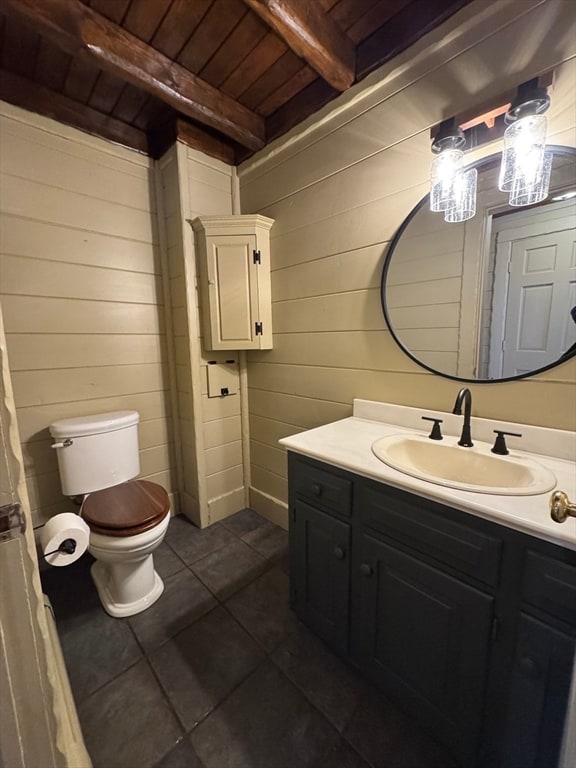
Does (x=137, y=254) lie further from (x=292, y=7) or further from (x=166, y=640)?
(x=166, y=640)

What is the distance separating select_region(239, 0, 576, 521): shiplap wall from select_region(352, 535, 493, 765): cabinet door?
641 mm

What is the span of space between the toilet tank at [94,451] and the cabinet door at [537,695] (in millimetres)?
1761

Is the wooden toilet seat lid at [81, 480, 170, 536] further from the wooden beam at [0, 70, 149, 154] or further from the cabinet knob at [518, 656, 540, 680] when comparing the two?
the wooden beam at [0, 70, 149, 154]

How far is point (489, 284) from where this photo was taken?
1.15 meters

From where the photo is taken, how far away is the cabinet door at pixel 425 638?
0.82m

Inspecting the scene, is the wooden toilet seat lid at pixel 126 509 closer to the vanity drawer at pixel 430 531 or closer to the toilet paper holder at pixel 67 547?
the toilet paper holder at pixel 67 547

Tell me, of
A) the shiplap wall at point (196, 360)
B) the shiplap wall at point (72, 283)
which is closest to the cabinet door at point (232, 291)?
Answer: the shiplap wall at point (196, 360)

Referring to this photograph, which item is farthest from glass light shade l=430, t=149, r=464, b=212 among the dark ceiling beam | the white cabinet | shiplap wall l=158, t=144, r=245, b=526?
shiplap wall l=158, t=144, r=245, b=526

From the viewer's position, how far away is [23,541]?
0.59 m

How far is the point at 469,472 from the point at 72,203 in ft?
7.52

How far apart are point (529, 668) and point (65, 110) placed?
281 cm

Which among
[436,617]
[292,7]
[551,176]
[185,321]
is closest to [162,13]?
[292,7]

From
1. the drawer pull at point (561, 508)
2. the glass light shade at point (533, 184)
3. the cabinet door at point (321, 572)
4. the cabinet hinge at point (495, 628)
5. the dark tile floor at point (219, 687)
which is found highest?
the glass light shade at point (533, 184)

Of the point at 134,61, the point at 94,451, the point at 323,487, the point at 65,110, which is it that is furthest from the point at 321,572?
the point at 65,110
